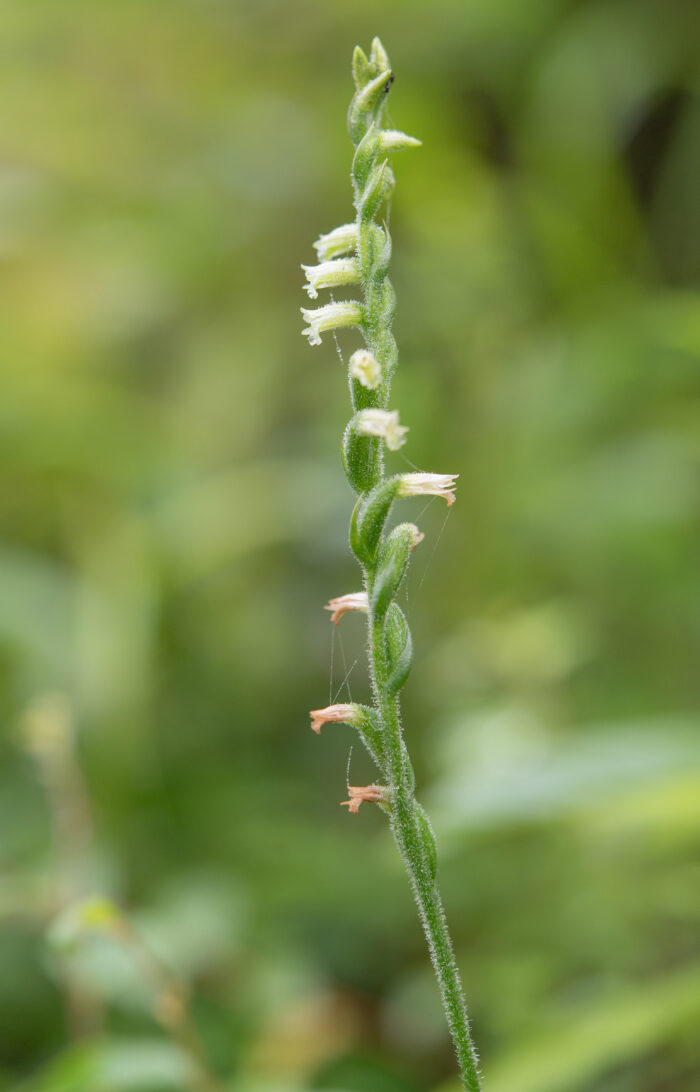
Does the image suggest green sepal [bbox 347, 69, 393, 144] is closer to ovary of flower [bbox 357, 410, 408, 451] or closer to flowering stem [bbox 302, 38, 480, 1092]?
flowering stem [bbox 302, 38, 480, 1092]

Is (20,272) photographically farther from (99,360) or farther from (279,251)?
(279,251)

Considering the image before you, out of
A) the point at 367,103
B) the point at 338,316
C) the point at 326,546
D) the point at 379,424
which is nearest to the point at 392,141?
the point at 367,103

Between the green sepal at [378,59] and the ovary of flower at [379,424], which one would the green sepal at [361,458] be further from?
the green sepal at [378,59]

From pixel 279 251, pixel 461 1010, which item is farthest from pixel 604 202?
pixel 461 1010

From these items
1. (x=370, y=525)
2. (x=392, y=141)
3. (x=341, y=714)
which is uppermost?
(x=392, y=141)

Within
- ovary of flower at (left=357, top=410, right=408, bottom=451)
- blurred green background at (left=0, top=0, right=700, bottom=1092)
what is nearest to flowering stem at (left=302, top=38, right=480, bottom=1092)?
ovary of flower at (left=357, top=410, right=408, bottom=451)

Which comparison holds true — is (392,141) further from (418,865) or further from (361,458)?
(418,865)
